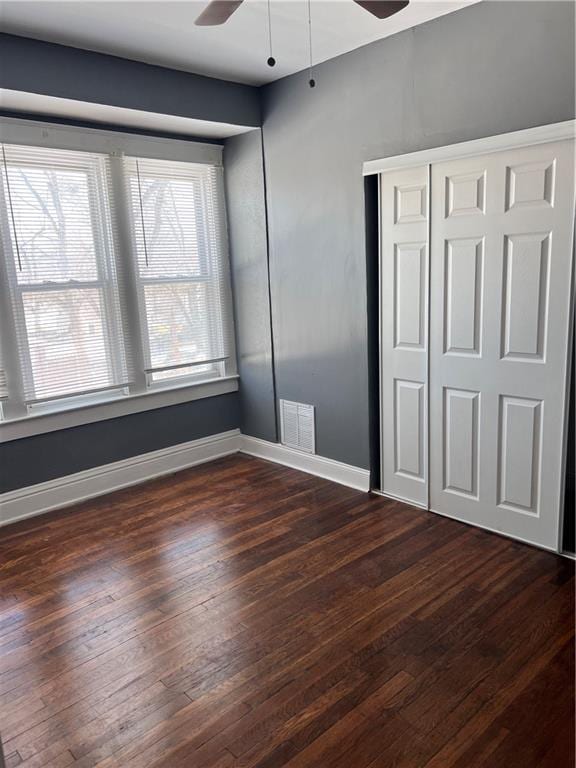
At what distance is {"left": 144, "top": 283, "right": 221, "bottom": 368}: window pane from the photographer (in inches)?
164

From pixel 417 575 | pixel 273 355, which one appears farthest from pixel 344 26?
pixel 417 575

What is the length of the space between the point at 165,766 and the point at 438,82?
10.8 feet

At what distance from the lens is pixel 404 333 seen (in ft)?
11.2

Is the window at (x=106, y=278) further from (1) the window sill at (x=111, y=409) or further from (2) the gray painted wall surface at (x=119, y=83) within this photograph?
(2) the gray painted wall surface at (x=119, y=83)

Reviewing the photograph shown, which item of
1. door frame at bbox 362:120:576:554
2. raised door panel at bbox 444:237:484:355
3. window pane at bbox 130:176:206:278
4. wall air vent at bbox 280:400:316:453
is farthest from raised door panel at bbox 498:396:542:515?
window pane at bbox 130:176:206:278

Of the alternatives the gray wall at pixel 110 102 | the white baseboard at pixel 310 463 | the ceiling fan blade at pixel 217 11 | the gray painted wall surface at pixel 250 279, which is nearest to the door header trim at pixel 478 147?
the gray painted wall surface at pixel 250 279

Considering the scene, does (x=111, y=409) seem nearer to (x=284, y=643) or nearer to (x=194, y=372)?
(x=194, y=372)

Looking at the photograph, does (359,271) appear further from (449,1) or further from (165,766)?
(165,766)

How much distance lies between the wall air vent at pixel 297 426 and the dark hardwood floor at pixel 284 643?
0.72 meters

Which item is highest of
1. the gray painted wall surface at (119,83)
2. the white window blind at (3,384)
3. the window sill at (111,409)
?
the gray painted wall surface at (119,83)

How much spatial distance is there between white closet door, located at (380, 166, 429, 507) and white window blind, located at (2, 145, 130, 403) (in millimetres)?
1872

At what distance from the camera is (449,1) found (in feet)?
8.99

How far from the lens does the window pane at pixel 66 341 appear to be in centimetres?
357

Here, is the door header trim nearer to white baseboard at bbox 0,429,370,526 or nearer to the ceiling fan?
the ceiling fan
